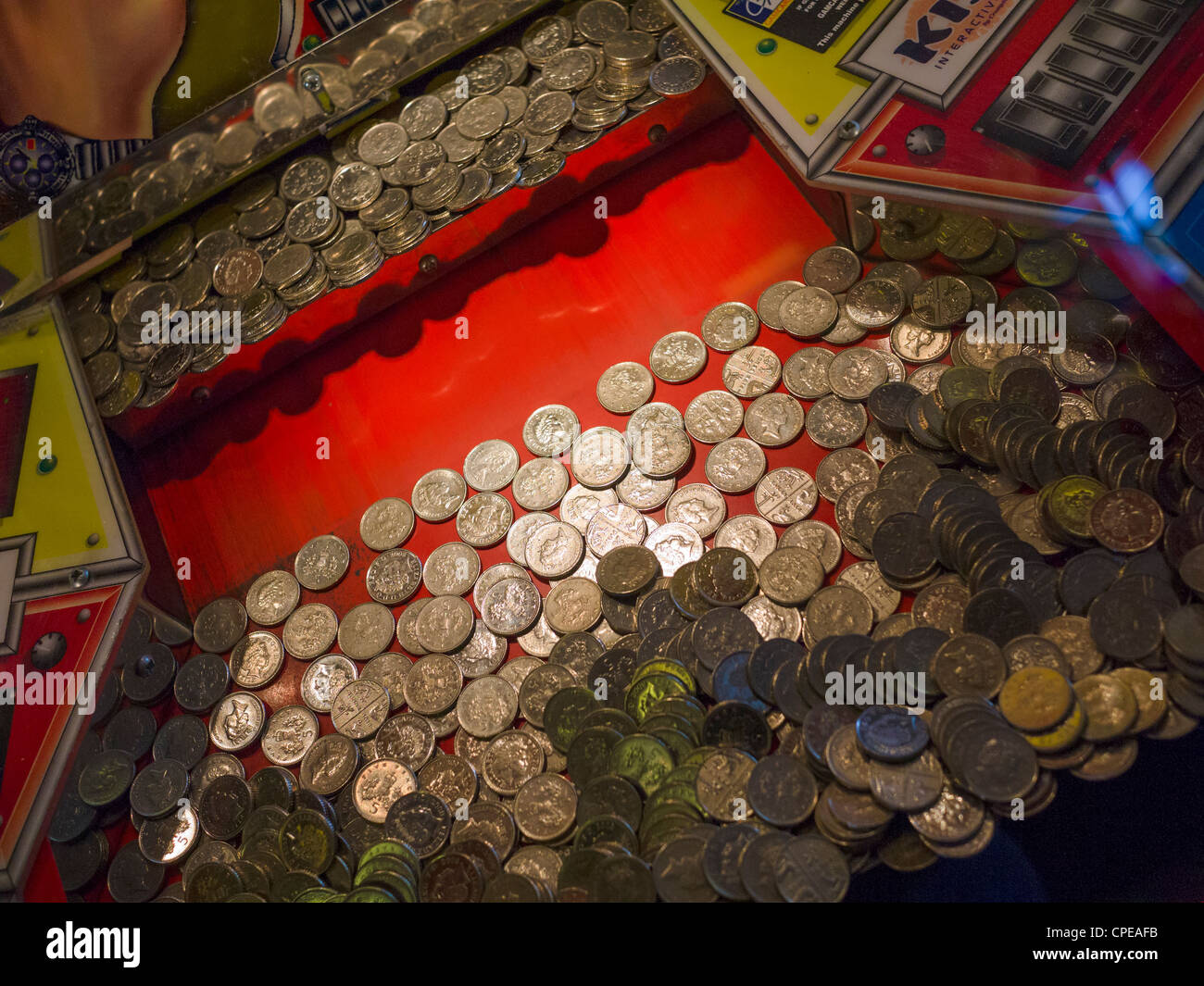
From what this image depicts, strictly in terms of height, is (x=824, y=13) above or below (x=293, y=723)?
above

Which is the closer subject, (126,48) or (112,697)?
(112,697)

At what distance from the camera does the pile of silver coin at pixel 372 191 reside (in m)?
3.32

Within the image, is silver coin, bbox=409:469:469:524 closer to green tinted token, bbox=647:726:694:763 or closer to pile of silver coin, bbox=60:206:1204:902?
pile of silver coin, bbox=60:206:1204:902

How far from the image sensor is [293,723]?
309 centimetres

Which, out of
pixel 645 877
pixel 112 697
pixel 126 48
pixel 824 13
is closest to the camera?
pixel 645 877

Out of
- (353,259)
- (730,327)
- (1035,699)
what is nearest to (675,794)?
(1035,699)

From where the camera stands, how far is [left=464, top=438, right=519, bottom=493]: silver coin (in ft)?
11.1

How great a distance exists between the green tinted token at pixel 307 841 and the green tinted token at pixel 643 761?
0.83 meters

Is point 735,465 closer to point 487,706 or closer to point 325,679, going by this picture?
point 487,706

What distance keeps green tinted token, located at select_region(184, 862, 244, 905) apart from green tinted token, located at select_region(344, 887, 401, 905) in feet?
1.43

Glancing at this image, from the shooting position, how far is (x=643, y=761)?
2520 millimetres
